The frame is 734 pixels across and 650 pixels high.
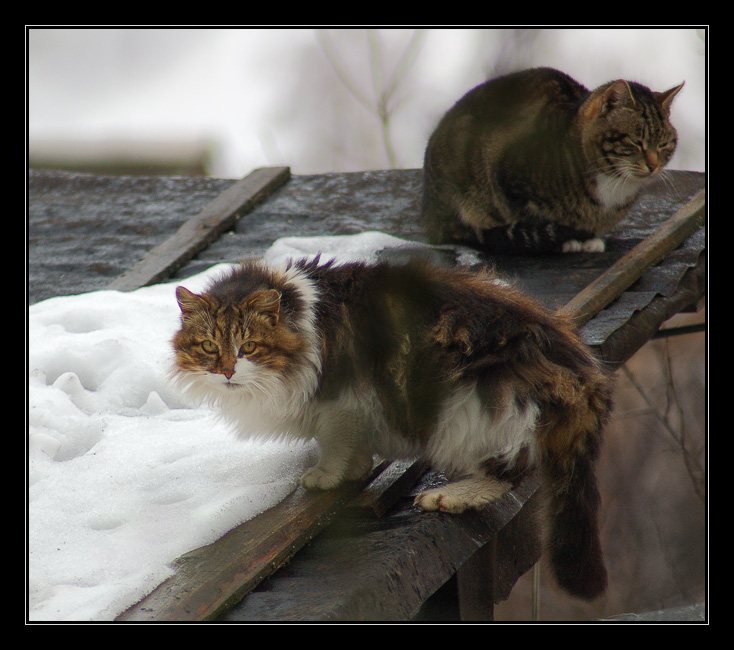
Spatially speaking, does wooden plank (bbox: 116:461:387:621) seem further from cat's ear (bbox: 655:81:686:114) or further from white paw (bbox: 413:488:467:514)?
cat's ear (bbox: 655:81:686:114)

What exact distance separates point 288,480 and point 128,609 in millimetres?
787

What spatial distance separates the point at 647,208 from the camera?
5.07m

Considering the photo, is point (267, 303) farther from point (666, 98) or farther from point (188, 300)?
point (666, 98)

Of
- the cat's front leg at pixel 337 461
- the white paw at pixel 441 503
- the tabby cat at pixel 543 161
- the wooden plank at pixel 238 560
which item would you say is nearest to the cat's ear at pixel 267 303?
the cat's front leg at pixel 337 461

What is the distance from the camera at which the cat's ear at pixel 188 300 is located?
242cm

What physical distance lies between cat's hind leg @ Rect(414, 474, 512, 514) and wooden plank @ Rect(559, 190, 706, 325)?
0.92m

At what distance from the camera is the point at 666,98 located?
4.46 m

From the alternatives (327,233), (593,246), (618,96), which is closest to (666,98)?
(618,96)

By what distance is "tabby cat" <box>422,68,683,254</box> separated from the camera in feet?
14.6

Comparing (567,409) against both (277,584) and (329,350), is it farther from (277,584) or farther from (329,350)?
(277,584)

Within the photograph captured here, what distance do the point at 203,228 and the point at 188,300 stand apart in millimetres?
2713

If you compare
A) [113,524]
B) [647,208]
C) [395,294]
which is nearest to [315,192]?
[647,208]

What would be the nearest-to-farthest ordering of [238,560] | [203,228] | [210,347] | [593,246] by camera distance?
1. [238,560]
2. [210,347]
3. [593,246]
4. [203,228]

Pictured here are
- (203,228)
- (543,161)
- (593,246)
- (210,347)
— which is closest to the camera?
(210,347)
